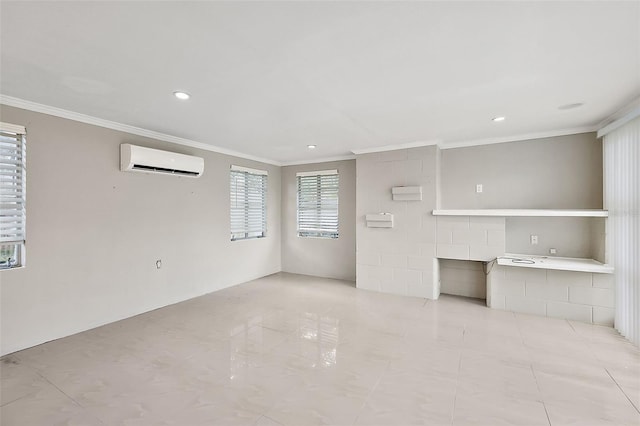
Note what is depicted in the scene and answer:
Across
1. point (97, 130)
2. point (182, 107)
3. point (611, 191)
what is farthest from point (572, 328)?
point (97, 130)

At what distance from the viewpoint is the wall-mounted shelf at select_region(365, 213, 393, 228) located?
15.1 ft

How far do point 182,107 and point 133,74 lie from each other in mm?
708

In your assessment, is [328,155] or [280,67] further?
[328,155]

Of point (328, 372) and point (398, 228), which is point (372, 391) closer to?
point (328, 372)

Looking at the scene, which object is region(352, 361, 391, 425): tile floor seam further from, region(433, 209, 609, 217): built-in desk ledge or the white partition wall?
the white partition wall

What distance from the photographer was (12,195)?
107 inches

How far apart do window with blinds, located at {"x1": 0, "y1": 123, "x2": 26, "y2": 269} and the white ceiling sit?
1.42 ft

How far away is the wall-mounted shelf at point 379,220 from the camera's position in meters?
4.61

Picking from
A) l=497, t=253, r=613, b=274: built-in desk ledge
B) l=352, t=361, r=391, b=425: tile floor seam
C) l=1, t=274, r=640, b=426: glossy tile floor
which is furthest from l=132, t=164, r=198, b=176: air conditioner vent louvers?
l=497, t=253, r=613, b=274: built-in desk ledge

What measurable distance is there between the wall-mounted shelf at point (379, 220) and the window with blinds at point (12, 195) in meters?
4.29

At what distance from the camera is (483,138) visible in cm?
416

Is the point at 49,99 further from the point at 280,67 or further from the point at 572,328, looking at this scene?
the point at 572,328

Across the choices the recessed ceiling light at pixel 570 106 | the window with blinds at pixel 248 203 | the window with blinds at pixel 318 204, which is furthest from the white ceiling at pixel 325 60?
the window with blinds at pixel 318 204

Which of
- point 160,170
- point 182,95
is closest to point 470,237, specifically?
point 182,95
